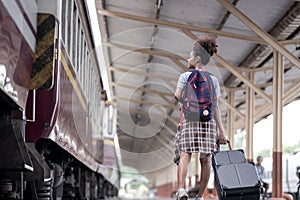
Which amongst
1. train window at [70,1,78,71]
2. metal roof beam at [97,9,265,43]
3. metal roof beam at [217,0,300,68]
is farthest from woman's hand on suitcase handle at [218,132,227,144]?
metal roof beam at [97,9,265,43]

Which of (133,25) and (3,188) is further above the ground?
(133,25)

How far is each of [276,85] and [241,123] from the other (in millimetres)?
12525

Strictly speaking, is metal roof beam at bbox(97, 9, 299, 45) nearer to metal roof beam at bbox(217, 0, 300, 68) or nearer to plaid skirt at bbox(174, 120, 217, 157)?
metal roof beam at bbox(217, 0, 300, 68)

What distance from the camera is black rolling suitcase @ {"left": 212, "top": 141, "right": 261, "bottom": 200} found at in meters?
5.62

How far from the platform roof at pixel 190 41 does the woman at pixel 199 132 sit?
4571 mm

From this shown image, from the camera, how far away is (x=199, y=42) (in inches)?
243

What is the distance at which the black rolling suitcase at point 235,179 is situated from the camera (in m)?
5.62

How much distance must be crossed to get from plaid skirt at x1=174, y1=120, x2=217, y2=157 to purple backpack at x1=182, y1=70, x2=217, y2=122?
9cm

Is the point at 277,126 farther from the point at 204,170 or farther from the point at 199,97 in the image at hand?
the point at 199,97

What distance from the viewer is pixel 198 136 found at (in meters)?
5.95

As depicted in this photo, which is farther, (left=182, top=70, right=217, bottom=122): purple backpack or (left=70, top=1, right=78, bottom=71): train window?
(left=70, top=1, right=78, bottom=71): train window

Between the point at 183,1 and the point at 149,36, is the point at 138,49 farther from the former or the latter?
the point at 183,1

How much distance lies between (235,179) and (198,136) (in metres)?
0.54

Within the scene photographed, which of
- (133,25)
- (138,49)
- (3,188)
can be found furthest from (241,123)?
(3,188)
